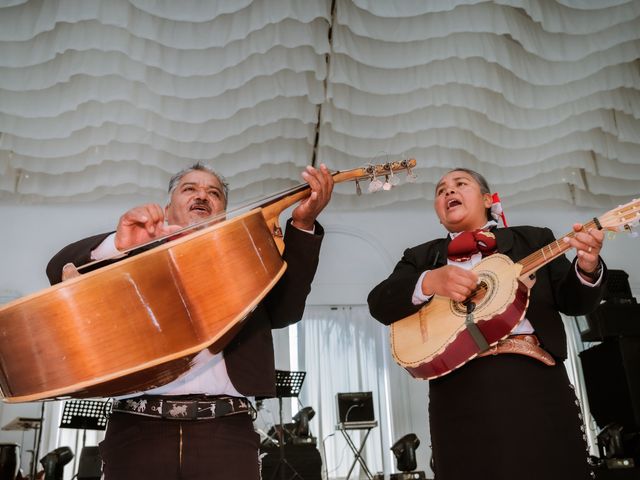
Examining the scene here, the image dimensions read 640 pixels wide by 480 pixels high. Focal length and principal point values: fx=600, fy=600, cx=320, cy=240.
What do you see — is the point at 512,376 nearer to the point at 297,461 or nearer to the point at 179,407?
the point at 179,407

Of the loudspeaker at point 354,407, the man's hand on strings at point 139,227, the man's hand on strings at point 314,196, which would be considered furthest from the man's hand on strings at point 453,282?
the loudspeaker at point 354,407

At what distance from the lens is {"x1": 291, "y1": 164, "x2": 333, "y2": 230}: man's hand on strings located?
1834mm

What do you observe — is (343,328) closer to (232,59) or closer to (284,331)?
(284,331)

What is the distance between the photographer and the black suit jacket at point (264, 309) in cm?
163

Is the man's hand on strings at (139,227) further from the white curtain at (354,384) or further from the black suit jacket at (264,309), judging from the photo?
the white curtain at (354,384)

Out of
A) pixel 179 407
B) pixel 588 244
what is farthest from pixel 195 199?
pixel 588 244

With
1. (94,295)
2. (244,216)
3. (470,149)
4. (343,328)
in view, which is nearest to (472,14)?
(470,149)

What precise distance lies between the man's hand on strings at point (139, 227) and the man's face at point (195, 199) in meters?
0.47

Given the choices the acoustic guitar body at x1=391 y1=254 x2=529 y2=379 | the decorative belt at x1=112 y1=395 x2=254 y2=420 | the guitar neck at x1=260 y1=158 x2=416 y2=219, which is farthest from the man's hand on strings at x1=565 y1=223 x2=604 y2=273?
the decorative belt at x1=112 y1=395 x2=254 y2=420

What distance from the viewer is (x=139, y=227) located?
63.0 inches

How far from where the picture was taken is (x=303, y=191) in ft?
6.11

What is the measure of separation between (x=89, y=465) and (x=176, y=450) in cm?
504

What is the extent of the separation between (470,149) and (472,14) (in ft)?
6.73

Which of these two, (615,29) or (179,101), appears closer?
(615,29)
